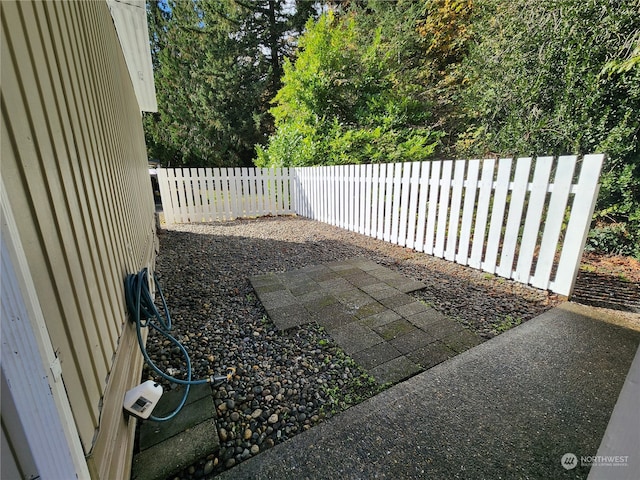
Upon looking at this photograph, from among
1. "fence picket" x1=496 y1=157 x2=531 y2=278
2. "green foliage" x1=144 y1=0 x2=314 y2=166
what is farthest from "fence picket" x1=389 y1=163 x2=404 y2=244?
"green foliage" x1=144 y1=0 x2=314 y2=166

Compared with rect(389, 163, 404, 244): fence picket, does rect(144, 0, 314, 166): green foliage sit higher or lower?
higher

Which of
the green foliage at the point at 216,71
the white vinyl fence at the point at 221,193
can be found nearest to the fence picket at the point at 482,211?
the white vinyl fence at the point at 221,193

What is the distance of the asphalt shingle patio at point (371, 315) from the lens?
1729mm

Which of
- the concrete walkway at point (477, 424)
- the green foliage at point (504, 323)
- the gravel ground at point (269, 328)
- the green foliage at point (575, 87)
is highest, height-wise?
the green foliage at point (575, 87)

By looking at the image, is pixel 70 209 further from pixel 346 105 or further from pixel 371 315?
pixel 346 105

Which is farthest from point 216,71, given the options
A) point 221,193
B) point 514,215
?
point 514,215

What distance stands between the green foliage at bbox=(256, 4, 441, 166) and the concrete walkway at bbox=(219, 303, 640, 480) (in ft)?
19.1

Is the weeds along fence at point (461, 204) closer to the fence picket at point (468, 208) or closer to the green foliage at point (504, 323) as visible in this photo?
the fence picket at point (468, 208)

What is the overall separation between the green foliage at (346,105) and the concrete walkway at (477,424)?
5.83 m

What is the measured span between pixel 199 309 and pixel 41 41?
6.28 ft

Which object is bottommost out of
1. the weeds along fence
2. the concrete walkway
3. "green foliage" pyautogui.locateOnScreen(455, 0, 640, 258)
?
the concrete walkway

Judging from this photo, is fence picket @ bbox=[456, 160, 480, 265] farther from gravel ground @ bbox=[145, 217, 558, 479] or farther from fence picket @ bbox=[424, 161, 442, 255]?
fence picket @ bbox=[424, 161, 442, 255]

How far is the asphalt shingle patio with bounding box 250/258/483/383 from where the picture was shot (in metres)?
1.73

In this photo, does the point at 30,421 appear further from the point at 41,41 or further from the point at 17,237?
the point at 41,41
